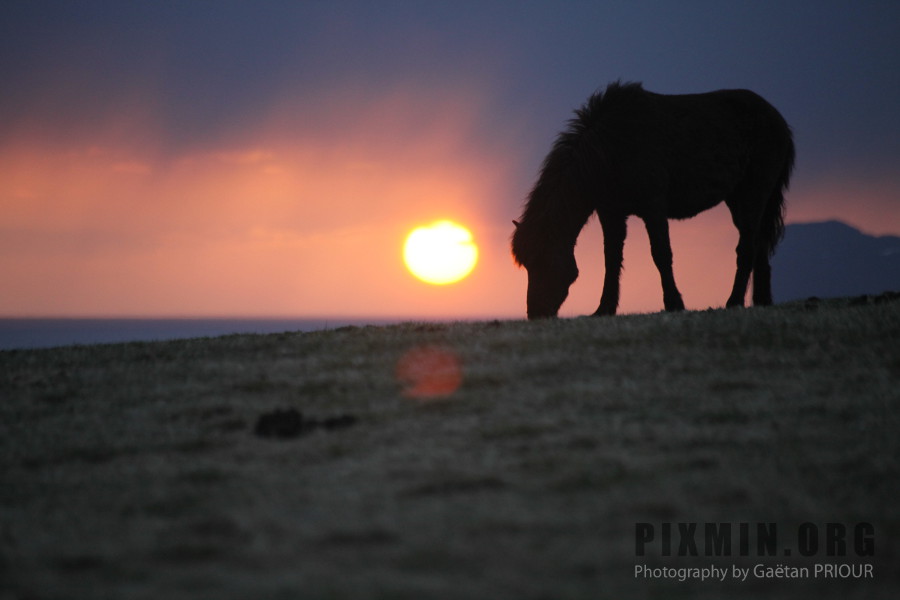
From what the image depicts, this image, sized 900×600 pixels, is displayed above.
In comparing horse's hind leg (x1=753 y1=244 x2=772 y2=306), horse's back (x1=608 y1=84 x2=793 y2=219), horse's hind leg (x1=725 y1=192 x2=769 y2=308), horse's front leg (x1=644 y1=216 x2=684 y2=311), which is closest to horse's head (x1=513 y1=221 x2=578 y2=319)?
horse's front leg (x1=644 y1=216 x2=684 y2=311)

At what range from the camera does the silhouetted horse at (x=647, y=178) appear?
14469 mm

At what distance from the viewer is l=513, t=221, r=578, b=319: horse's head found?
1426 cm

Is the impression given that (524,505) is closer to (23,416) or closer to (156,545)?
(156,545)

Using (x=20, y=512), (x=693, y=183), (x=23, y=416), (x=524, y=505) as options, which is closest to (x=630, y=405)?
(x=524, y=505)

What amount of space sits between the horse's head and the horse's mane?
0.12ft

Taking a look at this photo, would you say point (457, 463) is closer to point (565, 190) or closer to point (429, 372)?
point (429, 372)

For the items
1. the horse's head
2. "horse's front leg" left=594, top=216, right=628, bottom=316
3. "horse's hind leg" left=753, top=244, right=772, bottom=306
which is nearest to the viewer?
the horse's head

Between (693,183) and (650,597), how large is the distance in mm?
12526

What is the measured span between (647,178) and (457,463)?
31.4ft

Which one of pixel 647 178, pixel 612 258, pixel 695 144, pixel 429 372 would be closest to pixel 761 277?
pixel 695 144

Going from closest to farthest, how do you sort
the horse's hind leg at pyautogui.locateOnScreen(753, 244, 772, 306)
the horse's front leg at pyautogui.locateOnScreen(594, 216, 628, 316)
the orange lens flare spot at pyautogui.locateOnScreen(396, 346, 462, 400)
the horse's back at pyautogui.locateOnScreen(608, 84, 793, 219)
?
the orange lens flare spot at pyautogui.locateOnScreen(396, 346, 462, 400)
the horse's back at pyautogui.locateOnScreen(608, 84, 793, 219)
the horse's front leg at pyautogui.locateOnScreen(594, 216, 628, 316)
the horse's hind leg at pyautogui.locateOnScreen(753, 244, 772, 306)

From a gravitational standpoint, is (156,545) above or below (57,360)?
below

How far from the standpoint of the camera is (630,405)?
27.5 ft

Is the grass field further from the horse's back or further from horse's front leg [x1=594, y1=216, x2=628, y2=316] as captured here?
the horse's back
